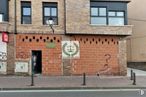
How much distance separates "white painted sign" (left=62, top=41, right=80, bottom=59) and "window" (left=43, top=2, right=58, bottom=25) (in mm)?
2156

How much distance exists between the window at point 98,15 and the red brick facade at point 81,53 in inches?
57.5

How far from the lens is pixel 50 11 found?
124ft

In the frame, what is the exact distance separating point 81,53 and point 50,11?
15.3 ft

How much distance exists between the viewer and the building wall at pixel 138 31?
49906 mm

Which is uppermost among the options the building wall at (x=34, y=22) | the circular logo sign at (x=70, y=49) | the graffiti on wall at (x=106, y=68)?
the building wall at (x=34, y=22)

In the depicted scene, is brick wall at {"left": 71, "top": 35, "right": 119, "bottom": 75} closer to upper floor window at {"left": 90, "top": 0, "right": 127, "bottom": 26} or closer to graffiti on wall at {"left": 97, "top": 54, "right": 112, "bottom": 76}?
→ graffiti on wall at {"left": 97, "top": 54, "right": 112, "bottom": 76}

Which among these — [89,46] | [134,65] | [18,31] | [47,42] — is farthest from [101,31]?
[134,65]

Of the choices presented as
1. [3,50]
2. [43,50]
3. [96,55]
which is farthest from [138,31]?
[3,50]

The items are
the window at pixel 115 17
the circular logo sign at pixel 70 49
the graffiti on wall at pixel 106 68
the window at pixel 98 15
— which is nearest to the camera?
the circular logo sign at pixel 70 49

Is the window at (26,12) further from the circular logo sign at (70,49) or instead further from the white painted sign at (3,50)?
the circular logo sign at (70,49)

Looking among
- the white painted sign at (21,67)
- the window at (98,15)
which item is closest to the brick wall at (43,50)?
the white painted sign at (21,67)

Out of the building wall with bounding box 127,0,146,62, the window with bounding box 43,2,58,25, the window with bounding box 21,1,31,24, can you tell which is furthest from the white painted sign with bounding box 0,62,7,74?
the building wall with bounding box 127,0,146,62

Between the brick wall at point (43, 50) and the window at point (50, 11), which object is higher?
the window at point (50, 11)

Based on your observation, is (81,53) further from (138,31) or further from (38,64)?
(138,31)
